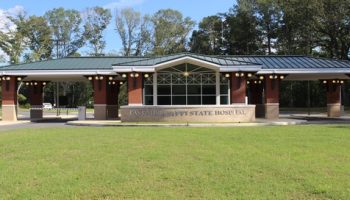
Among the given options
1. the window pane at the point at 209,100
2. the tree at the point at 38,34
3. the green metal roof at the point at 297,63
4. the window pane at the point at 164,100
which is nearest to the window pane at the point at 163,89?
the window pane at the point at 164,100

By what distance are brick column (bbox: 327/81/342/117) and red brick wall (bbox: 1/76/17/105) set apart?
2461 centimetres

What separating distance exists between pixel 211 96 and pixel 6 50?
4446cm

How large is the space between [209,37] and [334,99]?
35.7m

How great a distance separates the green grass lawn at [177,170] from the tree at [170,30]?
63.0 meters

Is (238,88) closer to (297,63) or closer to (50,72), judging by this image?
(297,63)

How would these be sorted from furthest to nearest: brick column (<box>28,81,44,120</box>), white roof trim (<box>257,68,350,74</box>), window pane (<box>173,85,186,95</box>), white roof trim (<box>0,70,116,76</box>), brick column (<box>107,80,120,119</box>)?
1. brick column (<box>28,81,44,120</box>)
2. brick column (<box>107,80,120,119</box>)
3. white roof trim (<box>0,70,116,76</box>)
4. window pane (<box>173,85,186,95</box>)
5. white roof trim (<box>257,68,350,74</box>)

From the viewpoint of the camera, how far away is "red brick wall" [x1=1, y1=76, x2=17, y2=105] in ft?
107

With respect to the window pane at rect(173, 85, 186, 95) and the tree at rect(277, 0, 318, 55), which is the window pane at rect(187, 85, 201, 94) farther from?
the tree at rect(277, 0, 318, 55)

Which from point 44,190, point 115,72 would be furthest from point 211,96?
point 44,190

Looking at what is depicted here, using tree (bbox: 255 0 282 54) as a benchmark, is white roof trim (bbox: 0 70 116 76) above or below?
below

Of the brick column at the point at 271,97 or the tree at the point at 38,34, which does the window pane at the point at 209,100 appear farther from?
the tree at the point at 38,34

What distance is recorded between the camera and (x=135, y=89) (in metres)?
29.2

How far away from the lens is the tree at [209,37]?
227 feet

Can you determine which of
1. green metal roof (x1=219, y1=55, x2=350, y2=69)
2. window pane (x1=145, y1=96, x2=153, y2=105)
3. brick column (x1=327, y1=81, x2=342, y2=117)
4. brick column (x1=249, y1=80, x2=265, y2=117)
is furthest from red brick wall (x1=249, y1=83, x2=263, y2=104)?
window pane (x1=145, y1=96, x2=153, y2=105)
